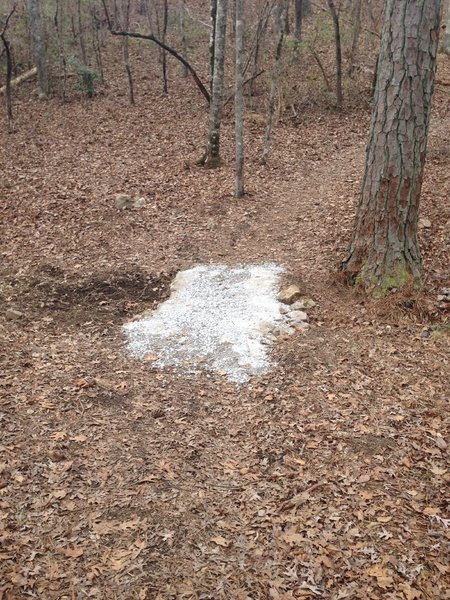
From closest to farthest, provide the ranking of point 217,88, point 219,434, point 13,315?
point 219,434 < point 13,315 < point 217,88

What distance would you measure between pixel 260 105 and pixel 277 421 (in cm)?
1437

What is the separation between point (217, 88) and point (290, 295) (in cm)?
706

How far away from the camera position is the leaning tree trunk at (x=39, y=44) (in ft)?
58.2

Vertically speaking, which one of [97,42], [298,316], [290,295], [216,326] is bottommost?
[216,326]

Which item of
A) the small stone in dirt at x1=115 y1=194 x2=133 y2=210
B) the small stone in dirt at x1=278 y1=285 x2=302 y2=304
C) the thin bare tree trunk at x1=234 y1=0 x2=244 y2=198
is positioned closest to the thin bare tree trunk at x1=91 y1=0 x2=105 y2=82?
the small stone in dirt at x1=115 y1=194 x2=133 y2=210

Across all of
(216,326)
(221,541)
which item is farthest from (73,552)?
(216,326)

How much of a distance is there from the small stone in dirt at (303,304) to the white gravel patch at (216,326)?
229mm

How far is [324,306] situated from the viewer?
650 centimetres

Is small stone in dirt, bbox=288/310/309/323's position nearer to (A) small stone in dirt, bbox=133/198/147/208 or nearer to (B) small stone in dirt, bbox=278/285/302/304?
(B) small stone in dirt, bbox=278/285/302/304

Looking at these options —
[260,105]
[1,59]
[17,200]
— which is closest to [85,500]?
[17,200]

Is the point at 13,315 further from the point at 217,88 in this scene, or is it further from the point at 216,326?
the point at 217,88

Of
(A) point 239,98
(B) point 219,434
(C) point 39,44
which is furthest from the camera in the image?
(C) point 39,44

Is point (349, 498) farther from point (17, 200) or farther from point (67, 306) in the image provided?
point (17, 200)

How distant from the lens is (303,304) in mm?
6504
